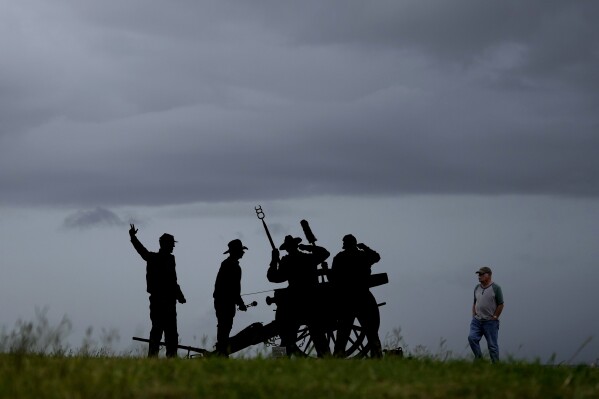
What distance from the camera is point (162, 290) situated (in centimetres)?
1567

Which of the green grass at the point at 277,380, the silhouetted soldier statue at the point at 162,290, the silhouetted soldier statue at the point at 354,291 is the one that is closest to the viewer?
the green grass at the point at 277,380

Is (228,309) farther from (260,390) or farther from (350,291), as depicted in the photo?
(260,390)

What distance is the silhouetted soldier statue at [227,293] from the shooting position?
15859mm

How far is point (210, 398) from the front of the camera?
774 cm

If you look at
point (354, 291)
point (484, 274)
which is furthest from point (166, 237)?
point (484, 274)

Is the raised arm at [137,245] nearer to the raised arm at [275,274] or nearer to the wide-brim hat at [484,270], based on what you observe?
the raised arm at [275,274]

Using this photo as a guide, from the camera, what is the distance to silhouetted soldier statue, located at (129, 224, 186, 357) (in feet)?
51.2

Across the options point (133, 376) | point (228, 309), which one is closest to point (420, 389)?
point (133, 376)

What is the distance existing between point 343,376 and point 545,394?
1.89 meters

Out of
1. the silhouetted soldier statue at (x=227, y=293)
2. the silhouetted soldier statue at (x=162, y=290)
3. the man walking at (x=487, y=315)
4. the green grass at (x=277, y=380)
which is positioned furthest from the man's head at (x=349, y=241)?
the green grass at (x=277, y=380)

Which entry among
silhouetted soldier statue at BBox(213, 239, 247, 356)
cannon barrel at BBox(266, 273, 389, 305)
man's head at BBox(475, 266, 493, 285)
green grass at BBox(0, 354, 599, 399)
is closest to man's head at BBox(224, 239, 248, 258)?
silhouetted soldier statue at BBox(213, 239, 247, 356)

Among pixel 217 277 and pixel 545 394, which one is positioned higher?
pixel 217 277

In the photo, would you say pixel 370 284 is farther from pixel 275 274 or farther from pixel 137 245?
pixel 137 245

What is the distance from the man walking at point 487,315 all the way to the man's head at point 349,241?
229 centimetres
